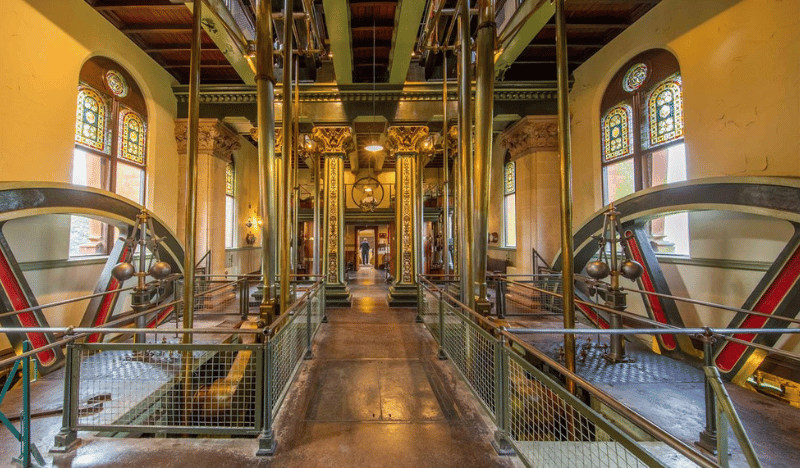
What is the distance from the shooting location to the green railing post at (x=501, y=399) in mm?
2129

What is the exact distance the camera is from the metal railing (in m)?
1.18

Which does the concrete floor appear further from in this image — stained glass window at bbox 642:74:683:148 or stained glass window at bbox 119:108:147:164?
stained glass window at bbox 642:74:683:148

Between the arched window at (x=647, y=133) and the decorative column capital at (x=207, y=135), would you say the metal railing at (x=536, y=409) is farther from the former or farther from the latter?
the decorative column capital at (x=207, y=135)

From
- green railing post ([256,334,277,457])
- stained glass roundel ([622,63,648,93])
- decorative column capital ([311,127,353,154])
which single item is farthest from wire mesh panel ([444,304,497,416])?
stained glass roundel ([622,63,648,93])

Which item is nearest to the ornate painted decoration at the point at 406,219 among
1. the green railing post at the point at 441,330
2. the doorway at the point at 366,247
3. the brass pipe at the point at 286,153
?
the green railing post at the point at 441,330

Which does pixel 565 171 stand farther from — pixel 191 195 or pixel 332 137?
pixel 332 137

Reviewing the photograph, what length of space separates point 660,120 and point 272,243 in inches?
281

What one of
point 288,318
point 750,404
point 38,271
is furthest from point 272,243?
point 750,404

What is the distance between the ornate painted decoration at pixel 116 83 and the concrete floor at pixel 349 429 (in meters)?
5.77

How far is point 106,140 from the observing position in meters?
6.34

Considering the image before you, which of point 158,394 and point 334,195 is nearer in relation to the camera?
point 158,394

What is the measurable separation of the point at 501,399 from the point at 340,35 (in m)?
5.58

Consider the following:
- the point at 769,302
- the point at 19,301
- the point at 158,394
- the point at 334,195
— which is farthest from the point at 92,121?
the point at 769,302

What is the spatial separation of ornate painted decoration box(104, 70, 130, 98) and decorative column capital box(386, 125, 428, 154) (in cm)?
571
